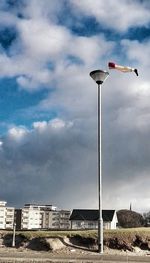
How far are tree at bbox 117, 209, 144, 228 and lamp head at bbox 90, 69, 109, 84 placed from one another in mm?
130803

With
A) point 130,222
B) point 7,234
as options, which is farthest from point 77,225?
point 7,234

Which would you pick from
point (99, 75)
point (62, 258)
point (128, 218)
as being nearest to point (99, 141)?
point (99, 75)

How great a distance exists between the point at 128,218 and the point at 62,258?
14309 cm

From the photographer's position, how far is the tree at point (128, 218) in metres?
158

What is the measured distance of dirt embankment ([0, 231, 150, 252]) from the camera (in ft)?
96.2

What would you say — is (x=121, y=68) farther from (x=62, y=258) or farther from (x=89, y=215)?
(x=89, y=215)

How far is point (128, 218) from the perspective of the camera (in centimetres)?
16475

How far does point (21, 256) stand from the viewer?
84.2 feet

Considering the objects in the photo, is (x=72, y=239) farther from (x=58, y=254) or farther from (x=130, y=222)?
(x=130, y=222)

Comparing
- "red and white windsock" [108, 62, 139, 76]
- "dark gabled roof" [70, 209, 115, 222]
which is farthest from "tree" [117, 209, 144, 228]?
"red and white windsock" [108, 62, 139, 76]

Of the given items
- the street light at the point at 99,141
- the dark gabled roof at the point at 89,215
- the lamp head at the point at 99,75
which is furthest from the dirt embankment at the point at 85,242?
the dark gabled roof at the point at 89,215

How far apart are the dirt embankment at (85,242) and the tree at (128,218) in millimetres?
128013

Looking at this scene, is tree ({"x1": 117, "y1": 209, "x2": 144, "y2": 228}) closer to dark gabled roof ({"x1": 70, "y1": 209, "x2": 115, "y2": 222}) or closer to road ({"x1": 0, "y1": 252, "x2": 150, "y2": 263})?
dark gabled roof ({"x1": 70, "y1": 209, "x2": 115, "y2": 222})

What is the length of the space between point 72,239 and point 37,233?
245 centimetres
